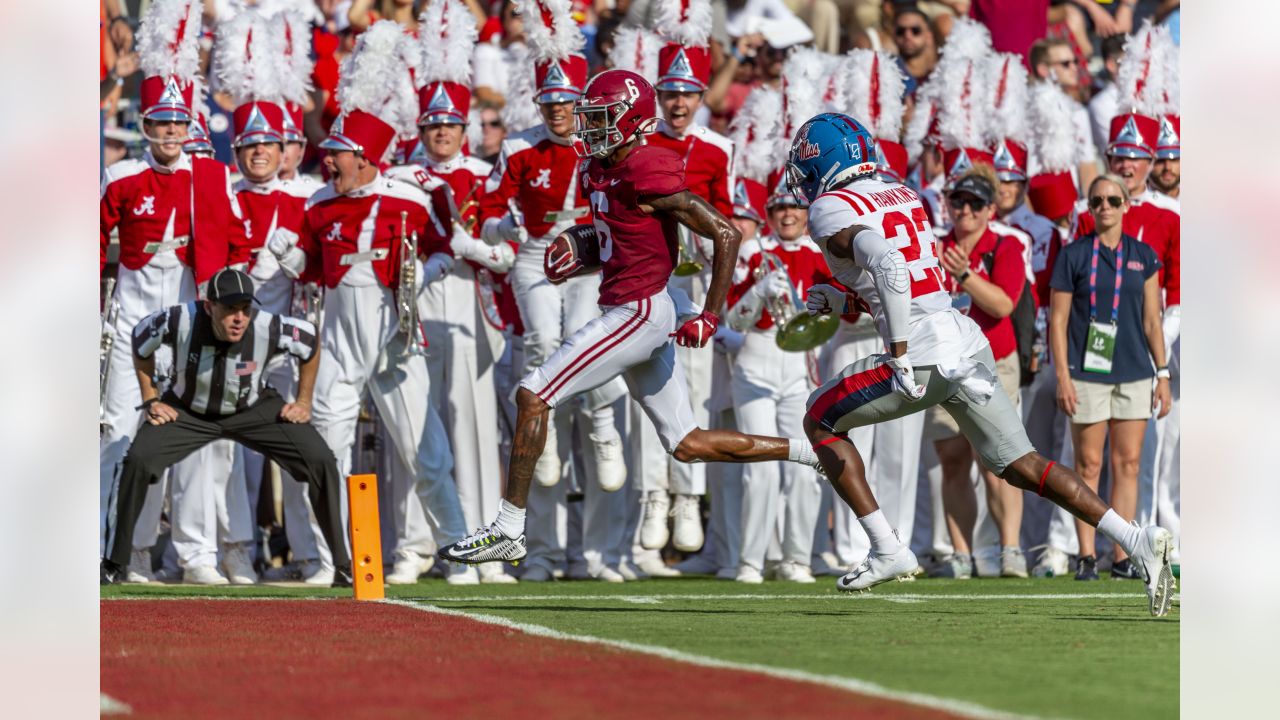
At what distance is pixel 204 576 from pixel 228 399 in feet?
4.31

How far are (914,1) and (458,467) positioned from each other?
18.2 ft

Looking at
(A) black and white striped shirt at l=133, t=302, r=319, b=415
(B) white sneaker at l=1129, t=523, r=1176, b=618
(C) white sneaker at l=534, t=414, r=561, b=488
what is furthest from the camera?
(C) white sneaker at l=534, t=414, r=561, b=488

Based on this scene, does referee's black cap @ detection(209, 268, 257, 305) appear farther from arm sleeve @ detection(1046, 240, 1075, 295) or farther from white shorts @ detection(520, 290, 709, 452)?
arm sleeve @ detection(1046, 240, 1075, 295)

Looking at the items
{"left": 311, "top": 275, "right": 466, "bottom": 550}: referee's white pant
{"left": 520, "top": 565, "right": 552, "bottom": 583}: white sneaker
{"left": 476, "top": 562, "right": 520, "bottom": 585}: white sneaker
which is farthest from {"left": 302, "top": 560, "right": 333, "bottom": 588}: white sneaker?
{"left": 520, "top": 565, "right": 552, "bottom": 583}: white sneaker

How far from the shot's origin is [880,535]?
29.9ft

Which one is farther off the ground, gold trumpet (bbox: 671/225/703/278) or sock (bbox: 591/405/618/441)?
gold trumpet (bbox: 671/225/703/278)

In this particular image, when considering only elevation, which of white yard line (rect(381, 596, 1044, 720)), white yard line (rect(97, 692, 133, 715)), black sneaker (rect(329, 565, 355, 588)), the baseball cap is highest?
the baseball cap

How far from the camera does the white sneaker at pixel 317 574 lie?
40.2ft

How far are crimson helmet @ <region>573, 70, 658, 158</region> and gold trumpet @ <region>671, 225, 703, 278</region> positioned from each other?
2.02m

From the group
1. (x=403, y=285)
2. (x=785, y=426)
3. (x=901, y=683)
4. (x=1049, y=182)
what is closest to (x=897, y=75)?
(x=1049, y=182)

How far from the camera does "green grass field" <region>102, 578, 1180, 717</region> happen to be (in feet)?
21.3

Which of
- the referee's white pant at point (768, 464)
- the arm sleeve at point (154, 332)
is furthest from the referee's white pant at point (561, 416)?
the arm sleeve at point (154, 332)

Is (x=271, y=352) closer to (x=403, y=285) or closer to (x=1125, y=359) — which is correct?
(x=403, y=285)

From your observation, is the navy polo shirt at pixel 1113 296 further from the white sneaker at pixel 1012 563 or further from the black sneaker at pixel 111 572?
the black sneaker at pixel 111 572
